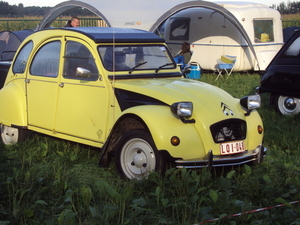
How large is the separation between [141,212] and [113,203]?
0.29m

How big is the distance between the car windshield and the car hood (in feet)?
1.01

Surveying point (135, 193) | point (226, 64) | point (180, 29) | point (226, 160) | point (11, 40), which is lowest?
point (135, 193)

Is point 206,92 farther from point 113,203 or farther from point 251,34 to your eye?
point 251,34

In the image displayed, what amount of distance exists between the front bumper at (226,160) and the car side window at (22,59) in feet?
10.4

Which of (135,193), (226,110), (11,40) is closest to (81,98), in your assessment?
(135,193)

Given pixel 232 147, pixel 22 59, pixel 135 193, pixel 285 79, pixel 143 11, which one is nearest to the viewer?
pixel 135 193

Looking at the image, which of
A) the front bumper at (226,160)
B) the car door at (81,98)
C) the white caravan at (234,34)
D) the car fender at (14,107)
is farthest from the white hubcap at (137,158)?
the white caravan at (234,34)

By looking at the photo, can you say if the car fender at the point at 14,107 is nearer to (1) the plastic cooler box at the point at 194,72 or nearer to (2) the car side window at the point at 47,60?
(2) the car side window at the point at 47,60

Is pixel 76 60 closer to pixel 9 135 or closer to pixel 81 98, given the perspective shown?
pixel 81 98

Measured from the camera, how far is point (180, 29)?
17969 mm

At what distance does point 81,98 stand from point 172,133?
156 centimetres

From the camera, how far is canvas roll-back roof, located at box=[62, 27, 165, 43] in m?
5.95

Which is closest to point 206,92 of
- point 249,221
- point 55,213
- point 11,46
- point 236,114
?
point 236,114

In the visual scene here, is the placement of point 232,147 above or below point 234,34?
below
